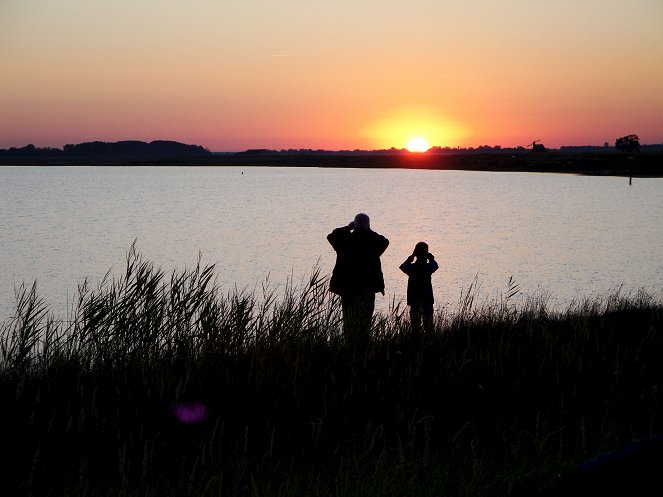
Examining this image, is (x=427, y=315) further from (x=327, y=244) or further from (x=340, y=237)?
(x=327, y=244)

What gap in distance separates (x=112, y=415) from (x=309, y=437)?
1912 millimetres

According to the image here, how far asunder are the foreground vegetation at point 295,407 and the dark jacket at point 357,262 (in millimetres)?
674

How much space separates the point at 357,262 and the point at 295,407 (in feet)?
12.8

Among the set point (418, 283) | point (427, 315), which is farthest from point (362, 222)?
point (427, 315)

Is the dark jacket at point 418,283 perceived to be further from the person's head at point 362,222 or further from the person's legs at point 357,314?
the person's head at point 362,222

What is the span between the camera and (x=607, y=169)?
5915 inches

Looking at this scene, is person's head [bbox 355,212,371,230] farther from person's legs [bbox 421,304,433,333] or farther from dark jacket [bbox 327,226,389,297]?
person's legs [bbox 421,304,433,333]

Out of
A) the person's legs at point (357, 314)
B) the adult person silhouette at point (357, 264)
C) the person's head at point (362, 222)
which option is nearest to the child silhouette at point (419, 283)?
the adult person silhouette at point (357, 264)

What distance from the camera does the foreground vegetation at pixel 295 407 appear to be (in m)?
6.39

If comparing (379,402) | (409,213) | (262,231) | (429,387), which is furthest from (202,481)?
(409,213)

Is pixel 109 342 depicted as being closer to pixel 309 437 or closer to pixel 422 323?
pixel 309 437

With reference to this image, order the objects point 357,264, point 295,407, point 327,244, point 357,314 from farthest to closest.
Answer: point 327,244, point 357,264, point 357,314, point 295,407

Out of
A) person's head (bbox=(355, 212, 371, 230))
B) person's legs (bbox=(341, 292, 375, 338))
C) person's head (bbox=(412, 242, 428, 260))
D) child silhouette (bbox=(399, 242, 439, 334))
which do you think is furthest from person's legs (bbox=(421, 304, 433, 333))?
person's head (bbox=(355, 212, 371, 230))

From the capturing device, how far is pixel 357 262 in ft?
37.8
